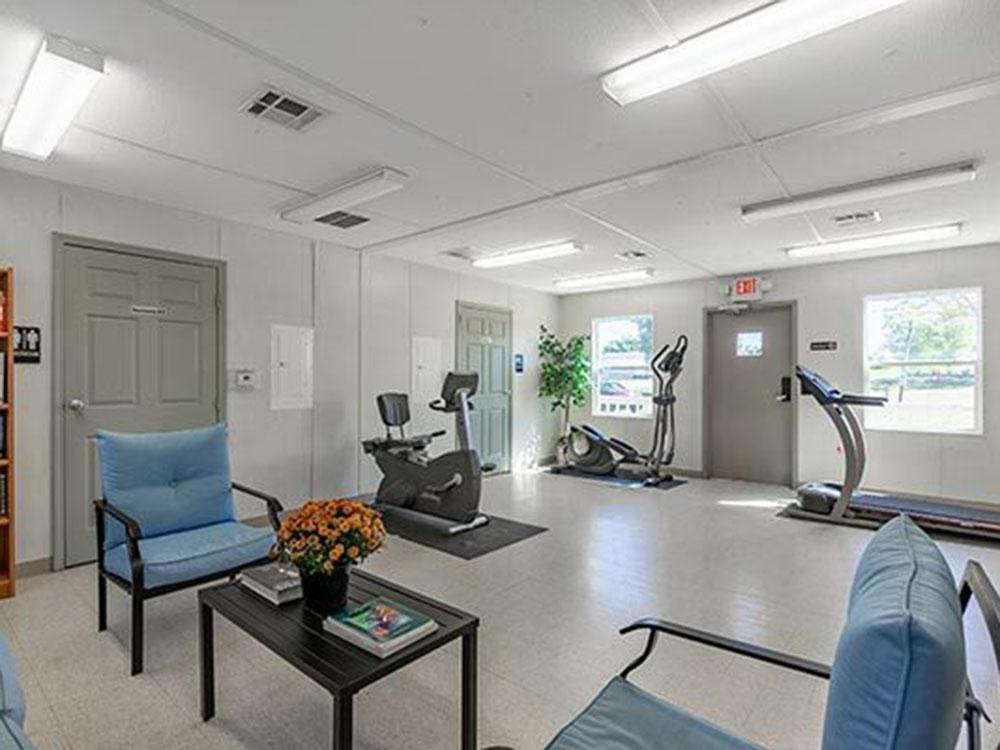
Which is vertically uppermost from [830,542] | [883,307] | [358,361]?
[883,307]

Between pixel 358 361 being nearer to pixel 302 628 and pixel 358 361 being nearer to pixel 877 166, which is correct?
pixel 302 628

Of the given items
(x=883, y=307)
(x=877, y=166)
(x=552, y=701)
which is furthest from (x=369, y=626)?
(x=883, y=307)

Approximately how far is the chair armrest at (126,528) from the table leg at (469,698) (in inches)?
61.7

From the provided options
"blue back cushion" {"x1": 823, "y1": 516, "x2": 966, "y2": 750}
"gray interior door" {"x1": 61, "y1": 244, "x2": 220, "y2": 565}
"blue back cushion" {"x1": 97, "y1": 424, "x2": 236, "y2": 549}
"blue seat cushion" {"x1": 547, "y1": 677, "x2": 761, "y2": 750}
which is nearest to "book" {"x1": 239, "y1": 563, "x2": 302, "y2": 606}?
"blue back cushion" {"x1": 97, "y1": 424, "x2": 236, "y2": 549}

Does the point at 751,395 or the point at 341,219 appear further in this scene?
the point at 751,395

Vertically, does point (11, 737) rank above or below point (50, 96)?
below

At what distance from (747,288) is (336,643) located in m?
6.18

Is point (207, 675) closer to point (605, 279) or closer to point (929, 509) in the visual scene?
point (929, 509)

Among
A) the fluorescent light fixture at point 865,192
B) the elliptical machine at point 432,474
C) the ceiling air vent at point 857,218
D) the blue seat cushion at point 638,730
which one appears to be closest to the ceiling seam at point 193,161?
the elliptical machine at point 432,474

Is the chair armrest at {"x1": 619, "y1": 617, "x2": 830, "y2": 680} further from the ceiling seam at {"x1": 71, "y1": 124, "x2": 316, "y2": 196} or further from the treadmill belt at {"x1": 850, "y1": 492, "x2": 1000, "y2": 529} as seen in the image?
the treadmill belt at {"x1": 850, "y1": 492, "x2": 1000, "y2": 529}

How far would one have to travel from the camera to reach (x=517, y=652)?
100.0 inches

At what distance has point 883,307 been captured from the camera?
5.72 m

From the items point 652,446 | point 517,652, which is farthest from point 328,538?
point 652,446

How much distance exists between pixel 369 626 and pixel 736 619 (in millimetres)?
2098
